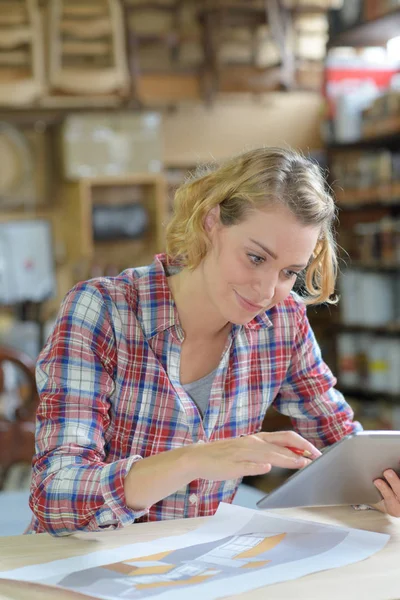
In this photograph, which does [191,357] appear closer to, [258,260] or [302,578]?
[258,260]

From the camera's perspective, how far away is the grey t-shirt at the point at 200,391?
1604 mm

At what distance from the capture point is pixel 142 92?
17.5ft

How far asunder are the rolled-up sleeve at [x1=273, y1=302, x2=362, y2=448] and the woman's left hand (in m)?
0.35

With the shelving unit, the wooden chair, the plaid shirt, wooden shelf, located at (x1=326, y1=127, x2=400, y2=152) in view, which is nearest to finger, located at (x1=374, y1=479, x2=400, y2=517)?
the plaid shirt

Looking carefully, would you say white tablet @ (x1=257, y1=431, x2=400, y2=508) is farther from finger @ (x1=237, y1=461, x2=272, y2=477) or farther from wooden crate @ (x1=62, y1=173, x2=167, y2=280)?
wooden crate @ (x1=62, y1=173, x2=167, y2=280)

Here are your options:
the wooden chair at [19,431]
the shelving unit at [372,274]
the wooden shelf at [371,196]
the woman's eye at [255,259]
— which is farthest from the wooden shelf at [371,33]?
the woman's eye at [255,259]

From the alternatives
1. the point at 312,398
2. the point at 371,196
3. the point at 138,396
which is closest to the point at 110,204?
the point at 371,196

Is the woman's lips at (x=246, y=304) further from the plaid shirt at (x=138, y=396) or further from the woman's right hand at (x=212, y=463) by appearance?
the woman's right hand at (x=212, y=463)

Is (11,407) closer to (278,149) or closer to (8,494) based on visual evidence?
(8,494)

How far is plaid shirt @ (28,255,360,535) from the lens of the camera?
4.25 feet

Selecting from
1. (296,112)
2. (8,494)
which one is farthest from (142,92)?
(8,494)

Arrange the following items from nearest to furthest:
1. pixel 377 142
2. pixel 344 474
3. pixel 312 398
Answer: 1. pixel 344 474
2. pixel 312 398
3. pixel 377 142

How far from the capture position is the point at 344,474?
1338mm

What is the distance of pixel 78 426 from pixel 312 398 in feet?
1.83
